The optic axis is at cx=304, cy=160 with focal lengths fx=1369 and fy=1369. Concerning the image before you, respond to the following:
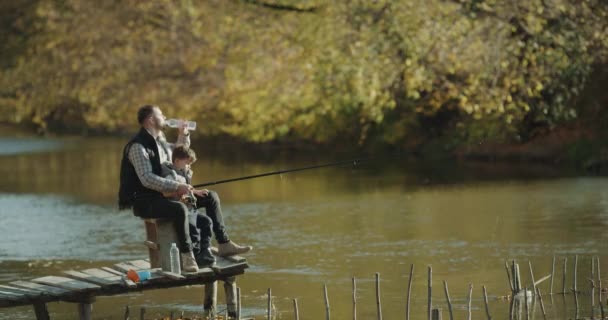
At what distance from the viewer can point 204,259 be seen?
12.8 meters

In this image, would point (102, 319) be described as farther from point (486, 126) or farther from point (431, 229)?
point (486, 126)

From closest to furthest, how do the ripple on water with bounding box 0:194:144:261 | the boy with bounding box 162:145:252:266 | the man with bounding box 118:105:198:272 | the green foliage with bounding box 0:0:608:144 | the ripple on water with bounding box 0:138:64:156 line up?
the man with bounding box 118:105:198:272 → the boy with bounding box 162:145:252:266 → the ripple on water with bounding box 0:194:144:261 → the green foliage with bounding box 0:0:608:144 → the ripple on water with bounding box 0:138:64:156

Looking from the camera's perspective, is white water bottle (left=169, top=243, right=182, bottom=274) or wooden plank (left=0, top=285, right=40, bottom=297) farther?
white water bottle (left=169, top=243, right=182, bottom=274)

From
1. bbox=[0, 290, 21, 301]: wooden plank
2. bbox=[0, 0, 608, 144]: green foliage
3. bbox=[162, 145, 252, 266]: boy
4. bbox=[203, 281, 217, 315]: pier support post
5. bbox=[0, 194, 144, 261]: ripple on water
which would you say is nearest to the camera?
bbox=[0, 290, 21, 301]: wooden plank

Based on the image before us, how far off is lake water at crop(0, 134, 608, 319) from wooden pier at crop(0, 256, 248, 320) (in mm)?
1306

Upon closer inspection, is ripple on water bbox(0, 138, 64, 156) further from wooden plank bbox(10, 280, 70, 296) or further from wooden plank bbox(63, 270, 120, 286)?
wooden plank bbox(10, 280, 70, 296)

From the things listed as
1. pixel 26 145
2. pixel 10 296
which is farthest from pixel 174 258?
pixel 26 145

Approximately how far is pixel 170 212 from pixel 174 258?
422mm

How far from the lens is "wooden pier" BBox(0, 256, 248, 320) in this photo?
11.8m

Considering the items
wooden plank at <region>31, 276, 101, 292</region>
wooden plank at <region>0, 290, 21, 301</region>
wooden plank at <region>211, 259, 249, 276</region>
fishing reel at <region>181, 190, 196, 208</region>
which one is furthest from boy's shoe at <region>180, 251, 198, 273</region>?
wooden plank at <region>0, 290, 21, 301</region>

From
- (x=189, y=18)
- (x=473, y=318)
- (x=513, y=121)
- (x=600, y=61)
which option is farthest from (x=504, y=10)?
(x=473, y=318)

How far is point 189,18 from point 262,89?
3.90 m

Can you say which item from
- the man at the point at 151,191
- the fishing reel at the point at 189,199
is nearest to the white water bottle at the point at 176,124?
the man at the point at 151,191

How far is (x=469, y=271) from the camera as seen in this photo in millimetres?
16906
